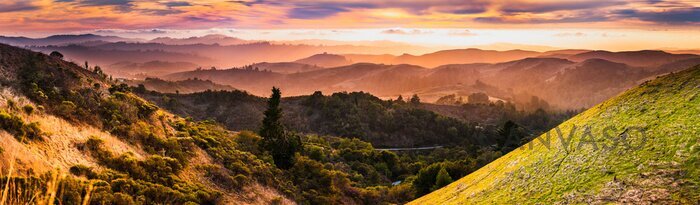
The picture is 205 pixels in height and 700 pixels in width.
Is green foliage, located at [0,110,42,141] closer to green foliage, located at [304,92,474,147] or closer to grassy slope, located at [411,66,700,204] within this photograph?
grassy slope, located at [411,66,700,204]

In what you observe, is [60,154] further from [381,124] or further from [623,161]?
[381,124]

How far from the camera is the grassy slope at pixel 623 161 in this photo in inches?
415

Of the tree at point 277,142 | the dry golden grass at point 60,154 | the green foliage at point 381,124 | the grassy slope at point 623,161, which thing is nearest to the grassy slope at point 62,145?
the dry golden grass at point 60,154

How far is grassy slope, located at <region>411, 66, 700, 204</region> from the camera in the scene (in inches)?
415

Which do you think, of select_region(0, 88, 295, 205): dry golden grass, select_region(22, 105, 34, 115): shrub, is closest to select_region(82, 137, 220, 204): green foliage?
select_region(0, 88, 295, 205): dry golden grass

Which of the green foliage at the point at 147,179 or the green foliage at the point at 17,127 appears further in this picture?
the green foliage at the point at 147,179

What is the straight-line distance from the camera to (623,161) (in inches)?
465

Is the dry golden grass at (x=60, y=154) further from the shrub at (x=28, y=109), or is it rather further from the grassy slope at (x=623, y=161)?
the grassy slope at (x=623, y=161)

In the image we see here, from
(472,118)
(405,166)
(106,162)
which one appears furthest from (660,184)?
(472,118)

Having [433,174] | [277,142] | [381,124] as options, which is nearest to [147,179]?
[277,142]

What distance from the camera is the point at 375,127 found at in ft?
438

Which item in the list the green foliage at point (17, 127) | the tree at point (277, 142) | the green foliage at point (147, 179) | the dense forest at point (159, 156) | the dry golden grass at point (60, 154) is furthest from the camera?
the tree at point (277, 142)

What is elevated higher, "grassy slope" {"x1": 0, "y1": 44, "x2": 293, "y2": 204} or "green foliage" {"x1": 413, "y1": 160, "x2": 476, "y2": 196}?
"grassy slope" {"x1": 0, "y1": 44, "x2": 293, "y2": 204}

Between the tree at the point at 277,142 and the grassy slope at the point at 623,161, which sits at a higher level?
the grassy slope at the point at 623,161
